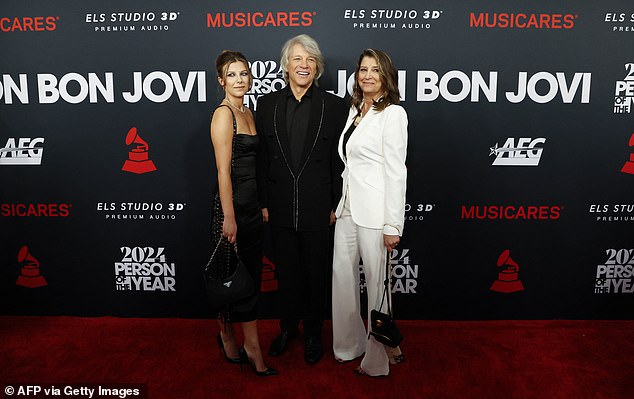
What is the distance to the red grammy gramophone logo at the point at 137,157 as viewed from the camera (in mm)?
3215

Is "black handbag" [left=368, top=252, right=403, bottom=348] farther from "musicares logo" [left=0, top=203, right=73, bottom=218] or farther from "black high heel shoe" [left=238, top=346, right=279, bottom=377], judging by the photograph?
"musicares logo" [left=0, top=203, right=73, bottom=218]

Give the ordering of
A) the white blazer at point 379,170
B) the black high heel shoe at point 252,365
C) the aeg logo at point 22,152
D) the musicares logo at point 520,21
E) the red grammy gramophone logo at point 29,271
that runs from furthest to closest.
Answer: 1. the red grammy gramophone logo at point 29,271
2. the aeg logo at point 22,152
3. the musicares logo at point 520,21
4. the black high heel shoe at point 252,365
5. the white blazer at point 379,170

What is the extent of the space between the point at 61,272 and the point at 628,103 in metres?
3.66

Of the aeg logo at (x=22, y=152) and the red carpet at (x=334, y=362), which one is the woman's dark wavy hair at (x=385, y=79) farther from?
the aeg logo at (x=22, y=152)

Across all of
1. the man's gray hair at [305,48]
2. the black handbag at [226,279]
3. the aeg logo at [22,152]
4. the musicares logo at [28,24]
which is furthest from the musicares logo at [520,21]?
the aeg logo at [22,152]

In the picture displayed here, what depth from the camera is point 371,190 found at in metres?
2.49

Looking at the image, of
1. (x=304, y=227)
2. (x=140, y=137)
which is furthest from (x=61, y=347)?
(x=304, y=227)

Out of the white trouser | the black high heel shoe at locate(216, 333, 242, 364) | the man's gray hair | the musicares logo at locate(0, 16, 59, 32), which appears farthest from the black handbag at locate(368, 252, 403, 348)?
the musicares logo at locate(0, 16, 59, 32)

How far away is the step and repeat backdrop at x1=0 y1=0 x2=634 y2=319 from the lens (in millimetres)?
3051

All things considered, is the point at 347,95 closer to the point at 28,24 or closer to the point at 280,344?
the point at 280,344

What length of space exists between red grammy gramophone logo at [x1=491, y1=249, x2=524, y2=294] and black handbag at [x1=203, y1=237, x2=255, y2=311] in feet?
5.42

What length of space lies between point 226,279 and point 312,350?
693 millimetres

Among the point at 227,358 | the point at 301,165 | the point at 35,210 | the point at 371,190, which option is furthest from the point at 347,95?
the point at 35,210

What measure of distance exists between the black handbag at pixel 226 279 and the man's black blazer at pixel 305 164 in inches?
13.3
